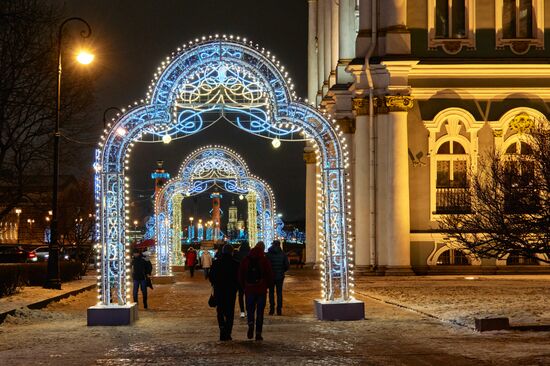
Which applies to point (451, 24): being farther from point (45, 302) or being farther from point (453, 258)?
point (45, 302)

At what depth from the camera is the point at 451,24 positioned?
1636 inches

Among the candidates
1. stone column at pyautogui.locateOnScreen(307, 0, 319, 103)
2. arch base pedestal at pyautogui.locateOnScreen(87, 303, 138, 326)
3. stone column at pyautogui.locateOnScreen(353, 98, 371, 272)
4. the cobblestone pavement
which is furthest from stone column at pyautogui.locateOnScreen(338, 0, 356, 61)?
arch base pedestal at pyautogui.locateOnScreen(87, 303, 138, 326)

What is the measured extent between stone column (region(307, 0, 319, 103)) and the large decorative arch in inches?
1522

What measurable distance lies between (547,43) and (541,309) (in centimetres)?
2178

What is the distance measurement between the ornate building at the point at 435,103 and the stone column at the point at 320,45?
1509cm

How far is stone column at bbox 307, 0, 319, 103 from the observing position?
61.2 metres

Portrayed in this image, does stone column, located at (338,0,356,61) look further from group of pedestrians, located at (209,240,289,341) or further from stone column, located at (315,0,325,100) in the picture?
group of pedestrians, located at (209,240,289,341)

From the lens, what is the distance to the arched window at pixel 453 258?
4169 cm

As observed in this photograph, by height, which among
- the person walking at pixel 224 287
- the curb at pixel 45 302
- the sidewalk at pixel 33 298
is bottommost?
the curb at pixel 45 302

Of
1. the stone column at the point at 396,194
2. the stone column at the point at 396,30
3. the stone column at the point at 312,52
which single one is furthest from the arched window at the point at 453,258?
the stone column at the point at 312,52

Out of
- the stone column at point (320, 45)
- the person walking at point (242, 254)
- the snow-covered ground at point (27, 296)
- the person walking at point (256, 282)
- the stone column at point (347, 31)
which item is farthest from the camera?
the stone column at point (320, 45)

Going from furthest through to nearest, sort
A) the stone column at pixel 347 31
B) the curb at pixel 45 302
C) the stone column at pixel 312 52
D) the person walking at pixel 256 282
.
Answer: the stone column at pixel 312 52
the stone column at pixel 347 31
the curb at pixel 45 302
the person walking at pixel 256 282

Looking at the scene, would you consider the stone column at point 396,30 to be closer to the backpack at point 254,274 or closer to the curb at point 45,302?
the curb at point 45,302

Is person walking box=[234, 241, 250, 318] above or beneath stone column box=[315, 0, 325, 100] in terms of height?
beneath
